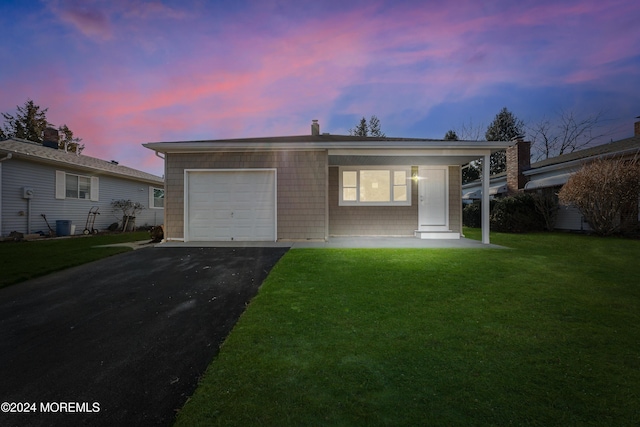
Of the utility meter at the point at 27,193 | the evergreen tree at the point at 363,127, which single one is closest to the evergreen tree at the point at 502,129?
the evergreen tree at the point at 363,127

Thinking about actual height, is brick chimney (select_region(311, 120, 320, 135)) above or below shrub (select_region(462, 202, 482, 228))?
above

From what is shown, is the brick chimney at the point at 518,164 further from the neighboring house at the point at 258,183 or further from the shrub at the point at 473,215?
the neighboring house at the point at 258,183

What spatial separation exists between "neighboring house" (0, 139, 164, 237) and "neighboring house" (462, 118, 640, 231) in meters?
18.1

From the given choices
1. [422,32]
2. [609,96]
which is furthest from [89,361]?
[609,96]

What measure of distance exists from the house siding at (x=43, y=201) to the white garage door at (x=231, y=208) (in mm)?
7544

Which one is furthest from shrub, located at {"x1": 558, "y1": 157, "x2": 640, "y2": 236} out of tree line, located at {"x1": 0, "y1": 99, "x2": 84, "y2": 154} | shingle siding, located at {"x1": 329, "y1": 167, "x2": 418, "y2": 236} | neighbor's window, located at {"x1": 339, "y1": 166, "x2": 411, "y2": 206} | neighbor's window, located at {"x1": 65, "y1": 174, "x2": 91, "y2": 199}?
tree line, located at {"x1": 0, "y1": 99, "x2": 84, "y2": 154}

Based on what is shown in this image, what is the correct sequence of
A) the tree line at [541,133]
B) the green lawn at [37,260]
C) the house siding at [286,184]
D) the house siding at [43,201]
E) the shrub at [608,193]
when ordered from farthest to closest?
the tree line at [541,133] → the house siding at [43,201] → the shrub at [608,193] → the house siding at [286,184] → the green lawn at [37,260]

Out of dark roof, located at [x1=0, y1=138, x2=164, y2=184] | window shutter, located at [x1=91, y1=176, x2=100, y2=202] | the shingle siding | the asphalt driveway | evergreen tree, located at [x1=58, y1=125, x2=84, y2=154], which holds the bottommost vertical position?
the asphalt driveway

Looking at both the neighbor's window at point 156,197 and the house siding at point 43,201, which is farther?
the neighbor's window at point 156,197

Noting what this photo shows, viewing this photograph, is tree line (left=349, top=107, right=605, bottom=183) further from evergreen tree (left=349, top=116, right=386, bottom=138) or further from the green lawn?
the green lawn

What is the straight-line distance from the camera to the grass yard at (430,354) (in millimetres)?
1588

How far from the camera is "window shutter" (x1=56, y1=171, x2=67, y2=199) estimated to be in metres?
11.8

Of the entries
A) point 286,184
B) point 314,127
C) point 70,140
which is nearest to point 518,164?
point 314,127

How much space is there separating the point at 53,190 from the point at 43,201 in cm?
68
